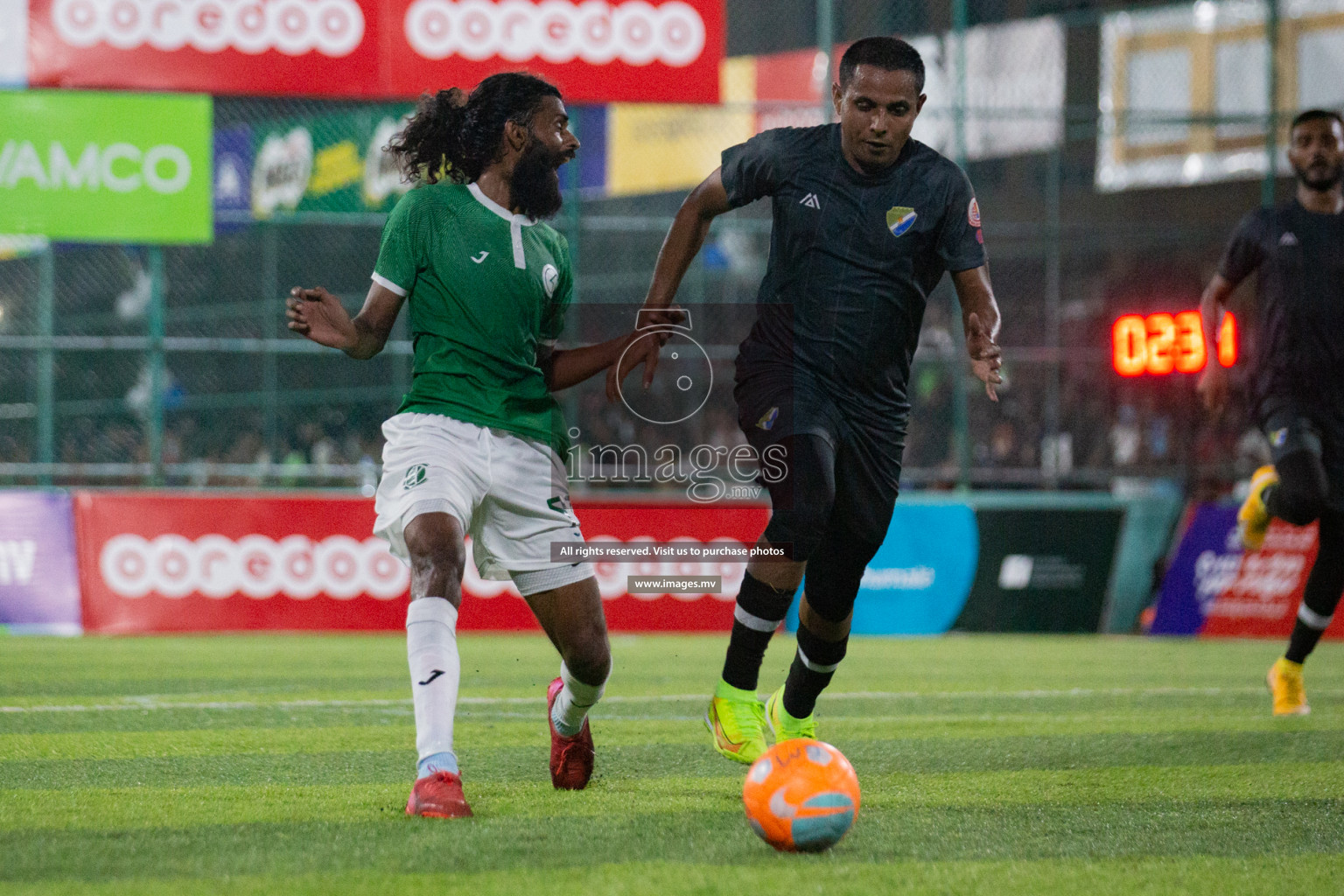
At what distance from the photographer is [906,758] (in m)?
5.47

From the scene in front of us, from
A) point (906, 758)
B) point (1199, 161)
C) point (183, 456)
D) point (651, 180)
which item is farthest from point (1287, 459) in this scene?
point (651, 180)

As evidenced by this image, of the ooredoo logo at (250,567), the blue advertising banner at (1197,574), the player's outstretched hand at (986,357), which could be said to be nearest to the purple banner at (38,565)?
the ooredoo logo at (250,567)

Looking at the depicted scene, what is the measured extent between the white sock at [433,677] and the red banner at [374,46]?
9640 millimetres

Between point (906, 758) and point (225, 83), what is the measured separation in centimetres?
967

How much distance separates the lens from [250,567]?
474 inches

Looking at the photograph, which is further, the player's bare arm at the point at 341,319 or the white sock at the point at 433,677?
the player's bare arm at the point at 341,319

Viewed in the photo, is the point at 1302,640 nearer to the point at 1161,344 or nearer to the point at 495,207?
the point at 495,207

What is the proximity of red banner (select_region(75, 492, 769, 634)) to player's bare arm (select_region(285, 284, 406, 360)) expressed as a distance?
24.1ft

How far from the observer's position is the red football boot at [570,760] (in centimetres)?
462

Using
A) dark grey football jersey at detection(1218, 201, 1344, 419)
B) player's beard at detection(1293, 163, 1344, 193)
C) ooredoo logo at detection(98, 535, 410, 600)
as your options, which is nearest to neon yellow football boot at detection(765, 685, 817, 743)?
dark grey football jersey at detection(1218, 201, 1344, 419)

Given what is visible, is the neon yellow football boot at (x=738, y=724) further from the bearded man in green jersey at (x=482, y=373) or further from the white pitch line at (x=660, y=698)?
the white pitch line at (x=660, y=698)

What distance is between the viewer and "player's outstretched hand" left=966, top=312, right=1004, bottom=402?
4344 millimetres

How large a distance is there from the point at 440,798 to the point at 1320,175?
205 inches

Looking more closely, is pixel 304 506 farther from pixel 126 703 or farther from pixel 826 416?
pixel 826 416
